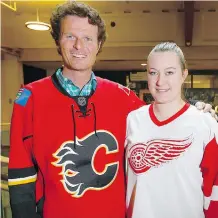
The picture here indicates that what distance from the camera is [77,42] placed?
121cm

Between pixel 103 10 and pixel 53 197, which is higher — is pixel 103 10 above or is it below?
above

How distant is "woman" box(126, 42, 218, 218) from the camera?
1164mm

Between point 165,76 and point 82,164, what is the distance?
516 mm

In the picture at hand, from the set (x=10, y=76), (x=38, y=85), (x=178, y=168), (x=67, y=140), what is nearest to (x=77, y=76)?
(x=38, y=85)

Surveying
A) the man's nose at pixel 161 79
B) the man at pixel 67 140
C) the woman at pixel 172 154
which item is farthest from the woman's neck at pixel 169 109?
the man at pixel 67 140

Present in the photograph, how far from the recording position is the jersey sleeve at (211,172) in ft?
3.76

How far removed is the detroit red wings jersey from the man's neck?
36 cm

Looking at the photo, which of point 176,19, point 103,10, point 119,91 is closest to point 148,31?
point 176,19

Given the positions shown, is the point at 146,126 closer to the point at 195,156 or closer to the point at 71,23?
the point at 195,156

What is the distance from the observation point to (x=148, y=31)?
7.33 metres

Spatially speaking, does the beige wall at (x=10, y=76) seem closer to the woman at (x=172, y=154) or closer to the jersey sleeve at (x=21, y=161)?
the jersey sleeve at (x=21, y=161)

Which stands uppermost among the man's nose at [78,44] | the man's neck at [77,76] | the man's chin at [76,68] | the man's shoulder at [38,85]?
the man's nose at [78,44]

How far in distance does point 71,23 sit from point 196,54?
729 centimetres

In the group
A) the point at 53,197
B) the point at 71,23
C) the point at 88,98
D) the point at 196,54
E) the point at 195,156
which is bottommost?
the point at 53,197
